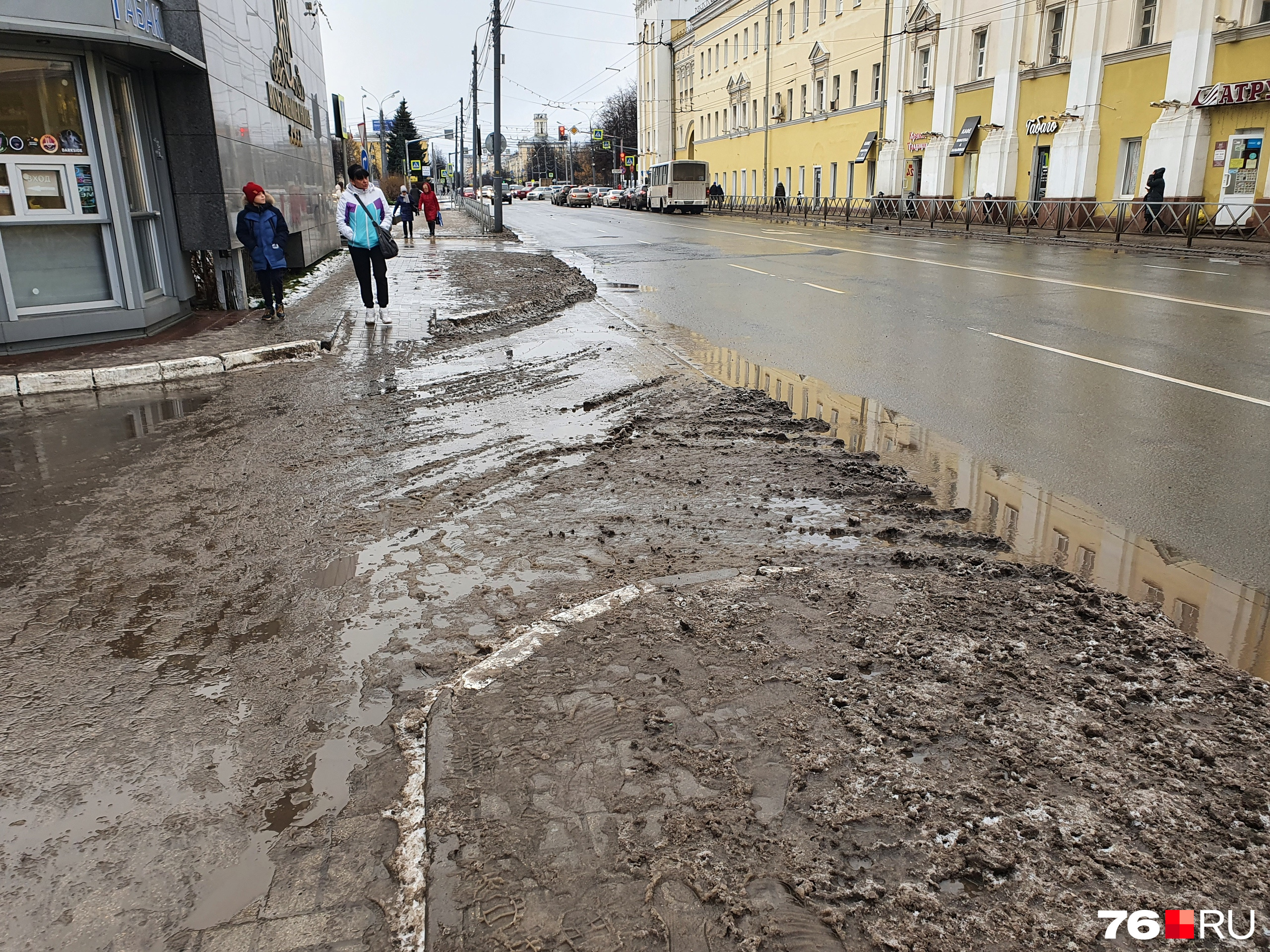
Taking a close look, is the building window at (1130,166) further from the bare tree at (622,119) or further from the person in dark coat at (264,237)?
the bare tree at (622,119)

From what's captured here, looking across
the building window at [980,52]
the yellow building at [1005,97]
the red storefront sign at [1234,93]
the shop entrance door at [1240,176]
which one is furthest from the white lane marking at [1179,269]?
the building window at [980,52]

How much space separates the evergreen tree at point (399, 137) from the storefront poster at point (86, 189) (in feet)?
351

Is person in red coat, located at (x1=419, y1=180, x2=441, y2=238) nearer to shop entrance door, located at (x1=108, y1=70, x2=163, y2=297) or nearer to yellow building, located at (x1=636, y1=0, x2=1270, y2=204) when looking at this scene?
yellow building, located at (x1=636, y1=0, x2=1270, y2=204)

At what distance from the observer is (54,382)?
28.1ft

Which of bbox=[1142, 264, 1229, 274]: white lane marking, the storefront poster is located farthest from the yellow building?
the storefront poster

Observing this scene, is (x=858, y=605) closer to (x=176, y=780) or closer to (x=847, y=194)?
(x=176, y=780)

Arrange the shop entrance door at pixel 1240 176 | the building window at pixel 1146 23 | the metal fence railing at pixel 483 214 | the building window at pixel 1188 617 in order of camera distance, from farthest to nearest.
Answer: the metal fence railing at pixel 483 214 < the building window at pixel 1146 23 < the shop entrance door at pixel 1240 176 < the building window at pixel 1188 617

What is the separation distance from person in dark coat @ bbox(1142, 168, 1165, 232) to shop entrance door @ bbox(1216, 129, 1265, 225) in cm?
154

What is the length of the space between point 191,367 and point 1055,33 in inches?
1378

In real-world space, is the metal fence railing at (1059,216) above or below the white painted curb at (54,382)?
above

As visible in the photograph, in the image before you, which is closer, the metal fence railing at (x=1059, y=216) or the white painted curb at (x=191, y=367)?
the white painted curb at (x=191, y=367)

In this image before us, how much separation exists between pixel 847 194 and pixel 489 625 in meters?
50.8

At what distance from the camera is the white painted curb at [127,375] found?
880 cm

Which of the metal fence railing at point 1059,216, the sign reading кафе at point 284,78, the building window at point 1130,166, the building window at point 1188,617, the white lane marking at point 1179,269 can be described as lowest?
the building window at point 1188,617
